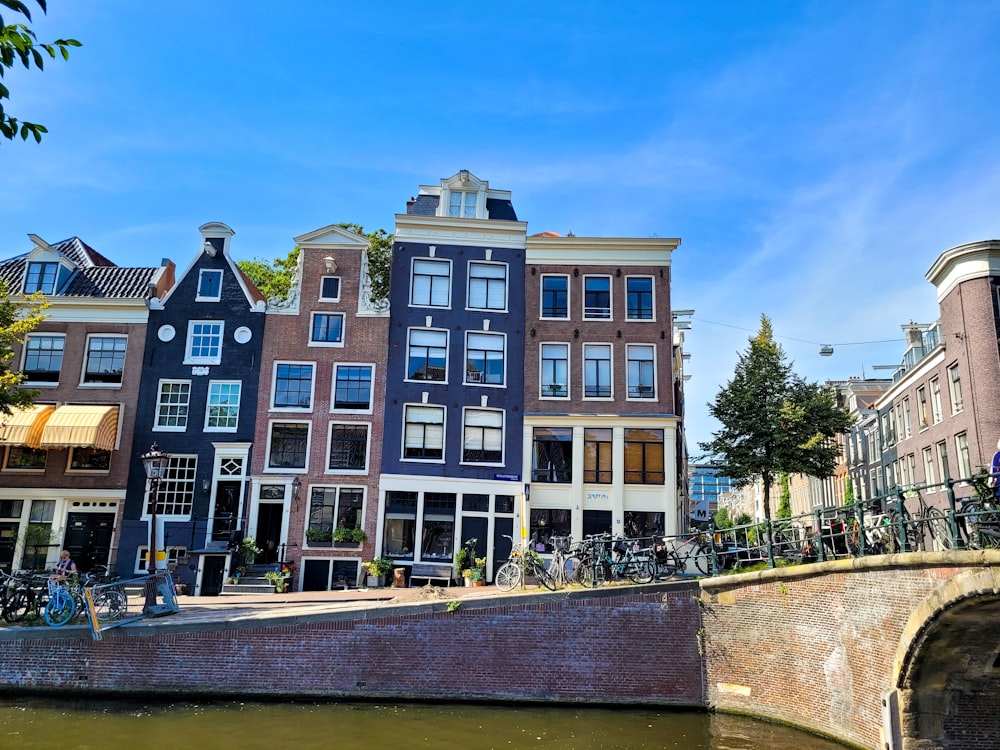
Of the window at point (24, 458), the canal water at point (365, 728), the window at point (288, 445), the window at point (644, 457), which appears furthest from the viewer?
the window at point (644, 457)

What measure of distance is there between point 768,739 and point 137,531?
2128 cm

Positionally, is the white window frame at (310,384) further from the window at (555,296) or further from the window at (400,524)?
the window at (555,296)

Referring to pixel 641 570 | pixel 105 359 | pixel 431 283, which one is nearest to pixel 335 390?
pixel 431 283

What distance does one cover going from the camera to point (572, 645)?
17031mm

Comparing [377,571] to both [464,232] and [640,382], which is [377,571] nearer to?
[640,382]

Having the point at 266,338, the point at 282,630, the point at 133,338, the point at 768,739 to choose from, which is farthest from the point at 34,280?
the point at 768,739

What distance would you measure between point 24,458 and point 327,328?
11.7 meters

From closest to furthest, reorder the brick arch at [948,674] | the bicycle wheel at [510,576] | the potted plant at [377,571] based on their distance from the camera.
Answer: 1. the brick arch at [948,674]
2. the bicycle wheel at [510,576]
3. the potted plant at [377,571]

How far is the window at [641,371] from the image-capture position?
28.0m

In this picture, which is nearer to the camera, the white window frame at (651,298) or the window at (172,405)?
the window at (172,405)

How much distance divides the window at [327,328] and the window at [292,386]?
1115 millimetres

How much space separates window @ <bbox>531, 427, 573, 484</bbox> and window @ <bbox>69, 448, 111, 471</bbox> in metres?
15.3

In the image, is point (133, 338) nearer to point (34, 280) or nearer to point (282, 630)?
point (34, 280)

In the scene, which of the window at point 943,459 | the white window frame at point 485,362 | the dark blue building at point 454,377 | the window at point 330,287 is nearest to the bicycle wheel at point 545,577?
the dark blue building at point 454,377
